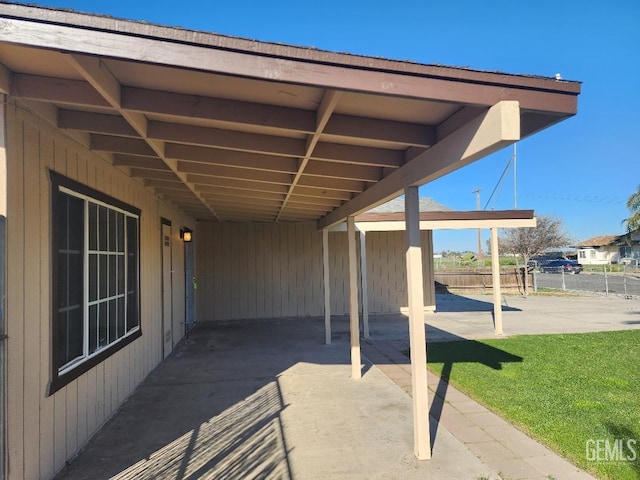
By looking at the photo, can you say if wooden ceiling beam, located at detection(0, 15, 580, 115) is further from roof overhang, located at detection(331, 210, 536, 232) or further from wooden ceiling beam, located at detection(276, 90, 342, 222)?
roof overhang, located at detection(331, 210, 536, 232)

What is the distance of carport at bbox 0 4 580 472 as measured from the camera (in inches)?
71.6

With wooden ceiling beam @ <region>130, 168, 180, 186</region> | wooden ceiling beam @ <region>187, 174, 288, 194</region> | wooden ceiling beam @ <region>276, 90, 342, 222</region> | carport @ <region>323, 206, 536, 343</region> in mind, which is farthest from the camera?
carport @ <region>323, 206, 536, 343</region>

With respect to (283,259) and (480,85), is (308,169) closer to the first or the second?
(480,85)

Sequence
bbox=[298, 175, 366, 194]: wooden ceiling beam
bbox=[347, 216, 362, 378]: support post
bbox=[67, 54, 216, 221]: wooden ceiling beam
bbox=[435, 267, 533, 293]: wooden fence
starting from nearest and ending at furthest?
bbox=[67, 54, 216, 221]: wooden ceiling beam, bbox=[298, 175, 366, 194]: wooden ceiling beam, bbox=[347, 216, 362, 378]: support post, bbox=[435, 267, 533, 293]: wooden fence

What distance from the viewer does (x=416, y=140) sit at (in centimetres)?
289

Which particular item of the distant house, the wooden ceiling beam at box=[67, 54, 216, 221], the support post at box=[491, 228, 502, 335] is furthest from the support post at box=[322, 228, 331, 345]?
the distant house

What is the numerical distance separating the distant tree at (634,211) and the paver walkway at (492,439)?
25754mm

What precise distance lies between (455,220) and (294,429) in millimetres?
6425

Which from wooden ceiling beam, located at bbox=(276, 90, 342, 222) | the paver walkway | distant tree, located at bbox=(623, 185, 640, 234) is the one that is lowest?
the paver walkway

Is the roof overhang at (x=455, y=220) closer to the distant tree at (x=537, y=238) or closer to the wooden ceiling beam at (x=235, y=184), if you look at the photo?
the wooden ceiling beam at (x=235, y=184)

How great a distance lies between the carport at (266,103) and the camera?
182 cm

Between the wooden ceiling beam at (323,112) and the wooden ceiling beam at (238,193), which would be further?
the wooden ceiling beam at (238,193)

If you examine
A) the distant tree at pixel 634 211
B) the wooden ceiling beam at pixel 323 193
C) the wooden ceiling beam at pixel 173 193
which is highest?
the distant tree at pixel 634 211

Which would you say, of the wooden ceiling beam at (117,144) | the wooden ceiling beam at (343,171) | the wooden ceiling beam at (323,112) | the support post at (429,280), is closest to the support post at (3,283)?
the wooden ceiling beam at (117,144)
